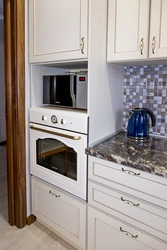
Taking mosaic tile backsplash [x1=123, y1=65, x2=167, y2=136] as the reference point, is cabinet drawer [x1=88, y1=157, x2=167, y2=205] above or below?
below

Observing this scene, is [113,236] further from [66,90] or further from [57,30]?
[57,30]

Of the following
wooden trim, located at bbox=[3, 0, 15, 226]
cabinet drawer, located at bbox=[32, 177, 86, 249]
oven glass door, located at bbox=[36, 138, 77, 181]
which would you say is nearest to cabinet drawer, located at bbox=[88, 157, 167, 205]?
oven glass door, located at bbox=[36, 138, 77, 181]

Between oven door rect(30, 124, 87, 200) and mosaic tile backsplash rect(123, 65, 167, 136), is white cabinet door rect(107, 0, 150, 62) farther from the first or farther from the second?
oven door rect(30, 124, 87, 200)

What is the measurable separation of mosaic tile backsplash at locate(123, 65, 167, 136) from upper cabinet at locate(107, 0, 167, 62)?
1.21ft

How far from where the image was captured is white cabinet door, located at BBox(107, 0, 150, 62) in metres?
1.26

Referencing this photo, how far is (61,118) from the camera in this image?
1432 millimetres

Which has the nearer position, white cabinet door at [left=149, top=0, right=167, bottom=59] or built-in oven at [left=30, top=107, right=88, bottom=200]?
white cabinet door at [left=149, top=0, right=167, bottom=59]

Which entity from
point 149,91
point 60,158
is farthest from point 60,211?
point 149,91

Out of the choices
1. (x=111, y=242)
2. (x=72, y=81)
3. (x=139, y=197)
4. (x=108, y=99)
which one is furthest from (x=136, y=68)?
(x=111, y=242)

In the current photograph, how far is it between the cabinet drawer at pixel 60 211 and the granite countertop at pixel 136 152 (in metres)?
0.43

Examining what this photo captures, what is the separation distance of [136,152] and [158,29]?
76 centimetres

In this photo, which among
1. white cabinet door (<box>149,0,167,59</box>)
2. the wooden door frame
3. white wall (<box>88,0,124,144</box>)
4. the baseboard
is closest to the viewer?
white cabinet door (<box>149,0,167,59</box>)

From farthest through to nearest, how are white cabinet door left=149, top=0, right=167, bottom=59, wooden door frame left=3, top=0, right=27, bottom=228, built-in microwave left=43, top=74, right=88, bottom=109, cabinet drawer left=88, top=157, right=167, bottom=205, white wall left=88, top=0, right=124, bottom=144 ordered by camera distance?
1. wooden door frame left=3, top=0, right=27, bottom=228
2. built-in microwave left=43, top=74, right=88, bottom=109
3. white wall left=88, top=0, right=124, bottom=144
4. white cabinet door left=149, top=0, right=167, bottom=59
5. cabinet drawer left=88, top=157, right=167, bottom=205

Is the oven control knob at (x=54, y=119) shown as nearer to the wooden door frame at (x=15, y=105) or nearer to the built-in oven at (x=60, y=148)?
the built-in oven at (x=60, y=148)
